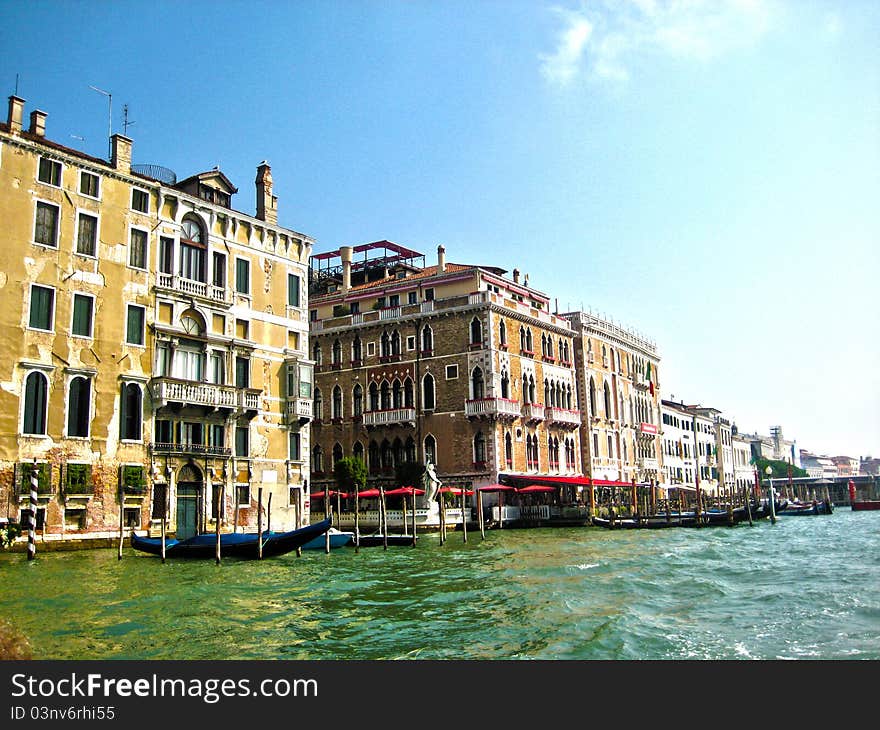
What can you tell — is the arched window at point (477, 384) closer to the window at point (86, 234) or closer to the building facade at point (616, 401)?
the building facade at point (616, 401)

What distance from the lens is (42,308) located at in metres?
20.9

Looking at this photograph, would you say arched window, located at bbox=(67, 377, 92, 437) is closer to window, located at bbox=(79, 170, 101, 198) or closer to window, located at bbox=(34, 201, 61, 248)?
window, located at bbox=(34, 201, 61, 248)

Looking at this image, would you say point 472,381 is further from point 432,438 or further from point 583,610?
point 583,610

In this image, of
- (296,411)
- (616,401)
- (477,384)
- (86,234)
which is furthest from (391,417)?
(86,234)

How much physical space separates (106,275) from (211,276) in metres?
3.61

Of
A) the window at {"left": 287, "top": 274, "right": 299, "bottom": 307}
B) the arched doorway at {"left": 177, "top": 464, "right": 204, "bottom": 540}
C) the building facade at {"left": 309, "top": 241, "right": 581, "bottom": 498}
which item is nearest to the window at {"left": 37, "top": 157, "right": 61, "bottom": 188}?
the window at {"left": 287, "top": 274, "right": 299, "bottom": 307}

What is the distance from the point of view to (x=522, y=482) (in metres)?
36.3

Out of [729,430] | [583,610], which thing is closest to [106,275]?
[583,610]

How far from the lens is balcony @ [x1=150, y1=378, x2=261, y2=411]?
75.3 feet

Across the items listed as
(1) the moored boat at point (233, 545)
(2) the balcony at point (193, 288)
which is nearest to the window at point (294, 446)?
(2) the balcony at point (193, 288)

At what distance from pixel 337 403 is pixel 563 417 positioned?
439 inches

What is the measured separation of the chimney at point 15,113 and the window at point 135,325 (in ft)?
17.6

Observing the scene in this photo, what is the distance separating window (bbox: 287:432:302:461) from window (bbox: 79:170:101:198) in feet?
31.9
